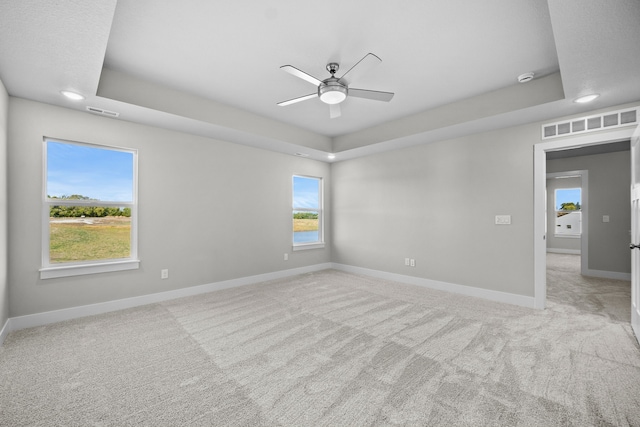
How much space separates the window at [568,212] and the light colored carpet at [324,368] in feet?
21.9

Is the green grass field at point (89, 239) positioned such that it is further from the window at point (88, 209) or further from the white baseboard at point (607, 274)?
the white baseboard at point (607, 274)

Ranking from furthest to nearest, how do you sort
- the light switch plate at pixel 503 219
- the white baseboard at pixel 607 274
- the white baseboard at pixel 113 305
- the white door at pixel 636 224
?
1. the white baseboard at pixel 607 274
2. the light switch plate at pixel 503 219
3. the white baseboard at pixel 113 305
4. the white door at pixel 636 224

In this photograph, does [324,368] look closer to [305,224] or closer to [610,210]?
[305,224]

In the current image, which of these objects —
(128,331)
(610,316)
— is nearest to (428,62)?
(610,316)

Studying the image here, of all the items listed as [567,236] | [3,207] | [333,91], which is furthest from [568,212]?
[3,207]

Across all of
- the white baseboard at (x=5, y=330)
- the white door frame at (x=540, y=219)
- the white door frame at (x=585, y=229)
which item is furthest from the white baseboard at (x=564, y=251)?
the white baseboard at (x=5, y=330)

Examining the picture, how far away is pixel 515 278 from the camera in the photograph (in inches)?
144

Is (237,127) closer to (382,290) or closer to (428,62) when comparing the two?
(428,62)

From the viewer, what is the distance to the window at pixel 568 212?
8211 millimetres

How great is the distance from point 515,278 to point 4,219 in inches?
232

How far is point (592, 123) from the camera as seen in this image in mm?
3137

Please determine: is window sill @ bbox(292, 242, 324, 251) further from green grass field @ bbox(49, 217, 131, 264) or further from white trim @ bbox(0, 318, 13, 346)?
white trim @ bbox(0, 318, 13, 346)

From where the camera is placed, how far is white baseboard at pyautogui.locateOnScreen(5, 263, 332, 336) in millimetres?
2816

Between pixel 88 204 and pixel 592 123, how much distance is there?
6041mm
